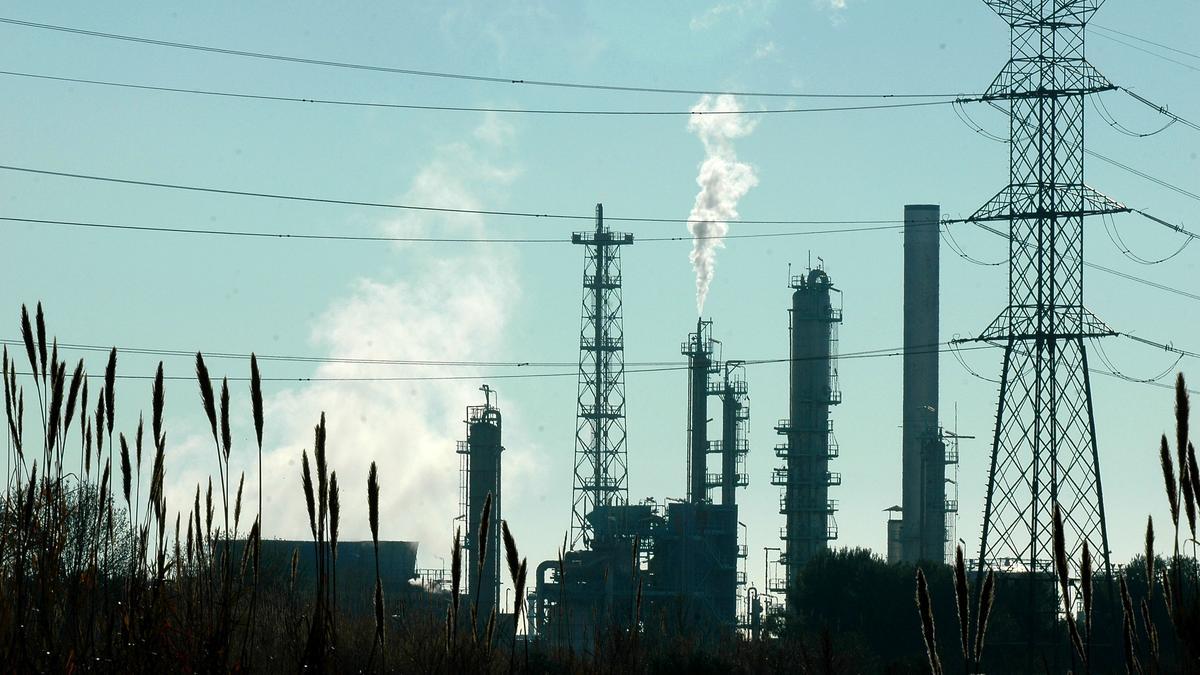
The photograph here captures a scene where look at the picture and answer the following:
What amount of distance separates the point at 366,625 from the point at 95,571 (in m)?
12.7

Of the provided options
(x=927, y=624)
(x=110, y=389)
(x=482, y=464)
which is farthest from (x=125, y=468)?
(x=482, y=464)

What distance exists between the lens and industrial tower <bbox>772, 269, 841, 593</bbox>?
59750 mm

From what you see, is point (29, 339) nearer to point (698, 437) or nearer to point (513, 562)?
point (513, 562)

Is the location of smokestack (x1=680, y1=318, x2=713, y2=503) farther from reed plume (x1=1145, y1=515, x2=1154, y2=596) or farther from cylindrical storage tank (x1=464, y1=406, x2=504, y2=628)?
reed plume (x1=1145, y1=515, x2=1154, y2=596)

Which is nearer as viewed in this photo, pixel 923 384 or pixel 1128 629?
pixel 1128 629

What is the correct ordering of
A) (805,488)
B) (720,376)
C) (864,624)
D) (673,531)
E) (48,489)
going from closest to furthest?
1. (48,489)
2. (864,624)
3. (673,531)
4. (805,488)
5. (720,376)

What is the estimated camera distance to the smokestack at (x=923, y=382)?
57531 mm

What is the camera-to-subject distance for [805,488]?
198 feet

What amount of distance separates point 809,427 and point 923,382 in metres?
4.70

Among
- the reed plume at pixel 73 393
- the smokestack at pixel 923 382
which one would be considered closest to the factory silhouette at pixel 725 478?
the smokestack at pixel 923 382

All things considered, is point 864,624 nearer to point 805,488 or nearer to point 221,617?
point 805,488

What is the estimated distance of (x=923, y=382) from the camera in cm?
5797

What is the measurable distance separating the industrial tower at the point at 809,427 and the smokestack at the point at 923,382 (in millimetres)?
3100

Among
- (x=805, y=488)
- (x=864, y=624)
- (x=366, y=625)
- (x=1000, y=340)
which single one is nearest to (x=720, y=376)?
(x=805, y=488)
